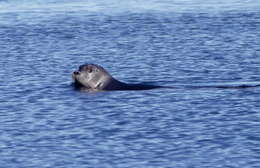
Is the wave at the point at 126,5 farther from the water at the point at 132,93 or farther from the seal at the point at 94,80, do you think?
the seal at the point at 94,80

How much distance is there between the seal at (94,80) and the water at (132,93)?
1.66 feet

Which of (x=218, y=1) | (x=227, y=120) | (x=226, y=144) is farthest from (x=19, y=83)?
(x=218, y=1)

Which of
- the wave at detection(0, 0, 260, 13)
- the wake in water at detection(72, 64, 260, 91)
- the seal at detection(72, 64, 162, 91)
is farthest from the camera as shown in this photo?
the wave at detection(0, 0, 260, 13)

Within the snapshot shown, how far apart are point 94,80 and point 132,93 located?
178 cm

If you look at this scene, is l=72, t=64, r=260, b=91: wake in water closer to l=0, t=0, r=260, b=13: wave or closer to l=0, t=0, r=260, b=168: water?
l=0, t=0, r=260, b=168: water

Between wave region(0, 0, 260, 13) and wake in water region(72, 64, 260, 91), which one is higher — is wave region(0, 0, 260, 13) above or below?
above

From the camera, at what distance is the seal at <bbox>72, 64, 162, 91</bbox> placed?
26.7 metres

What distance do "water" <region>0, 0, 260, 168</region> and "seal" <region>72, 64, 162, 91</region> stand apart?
0.51m

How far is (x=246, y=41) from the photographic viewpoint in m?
36.9

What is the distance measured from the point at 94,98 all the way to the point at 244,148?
6969 millimetres

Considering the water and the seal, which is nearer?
the water

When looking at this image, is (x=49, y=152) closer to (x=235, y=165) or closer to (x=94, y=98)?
(x=235, y=165)

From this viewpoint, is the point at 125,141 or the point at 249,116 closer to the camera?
the point at 125,141

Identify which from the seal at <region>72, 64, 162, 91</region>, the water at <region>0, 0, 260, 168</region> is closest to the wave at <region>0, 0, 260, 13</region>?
the water at <region>0, 0, 260, 168</region>
